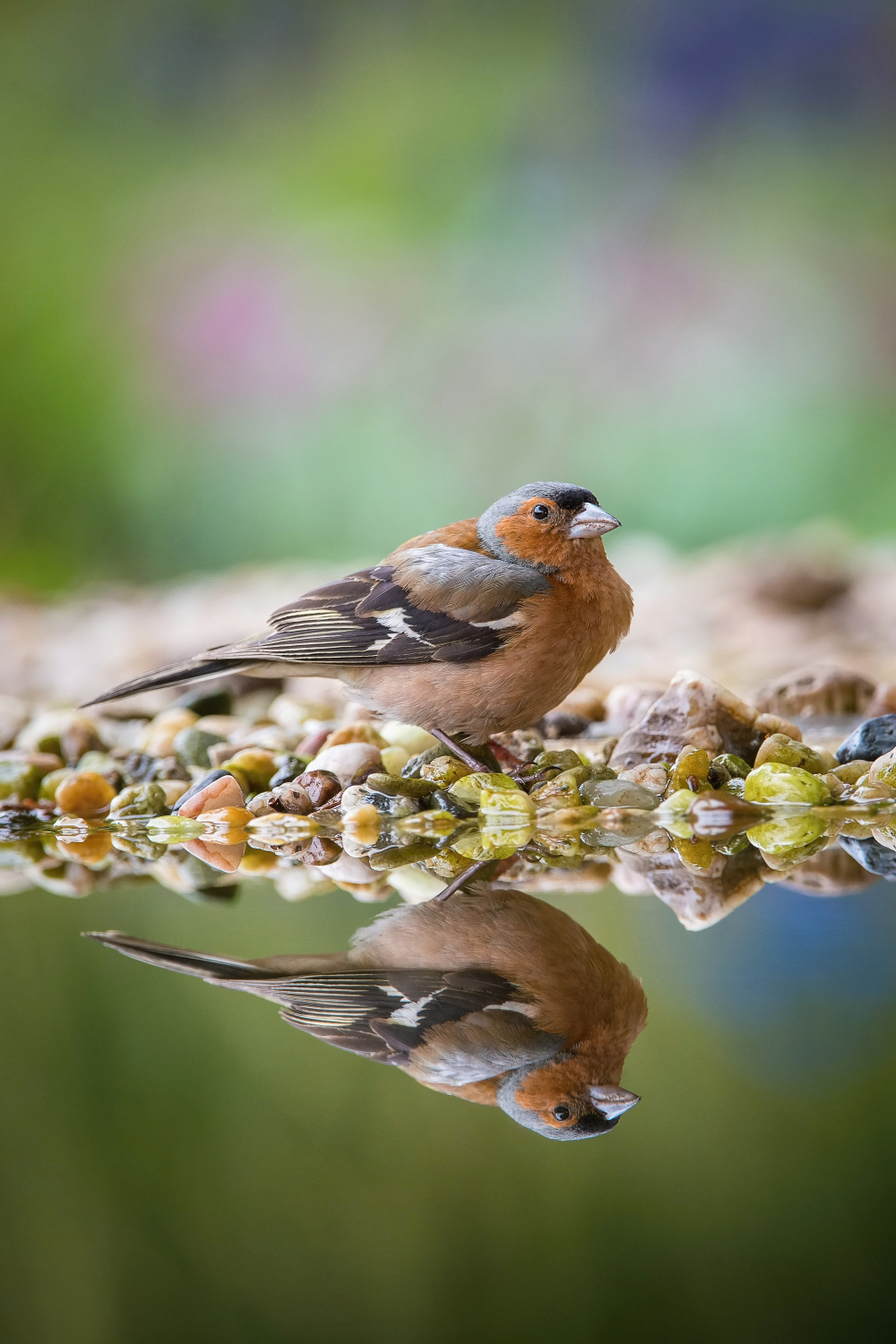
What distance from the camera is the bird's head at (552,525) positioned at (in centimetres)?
222

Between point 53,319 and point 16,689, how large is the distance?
8.51 ft

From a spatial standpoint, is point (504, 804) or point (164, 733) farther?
point (164, 733)

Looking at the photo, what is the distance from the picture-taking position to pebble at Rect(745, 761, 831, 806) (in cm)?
210

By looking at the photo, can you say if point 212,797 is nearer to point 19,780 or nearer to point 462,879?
point 19,780

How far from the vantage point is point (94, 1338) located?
762mm

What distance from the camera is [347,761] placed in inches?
94.3

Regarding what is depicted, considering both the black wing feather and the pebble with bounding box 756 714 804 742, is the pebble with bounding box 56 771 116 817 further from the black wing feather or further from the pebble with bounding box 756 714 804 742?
the pebble with bounding box 756 714 804 742

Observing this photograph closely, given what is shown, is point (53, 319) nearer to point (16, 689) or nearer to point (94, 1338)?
point (16, 689)

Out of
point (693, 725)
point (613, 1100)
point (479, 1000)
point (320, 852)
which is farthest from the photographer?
point (693, 725)

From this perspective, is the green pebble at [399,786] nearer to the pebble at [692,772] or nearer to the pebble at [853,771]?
the pebble at [692,772]

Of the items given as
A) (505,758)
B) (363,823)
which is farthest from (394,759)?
(363,823)

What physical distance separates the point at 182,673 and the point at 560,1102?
5.24 ft

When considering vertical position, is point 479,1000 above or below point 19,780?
above

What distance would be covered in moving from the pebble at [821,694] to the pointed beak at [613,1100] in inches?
84.0
